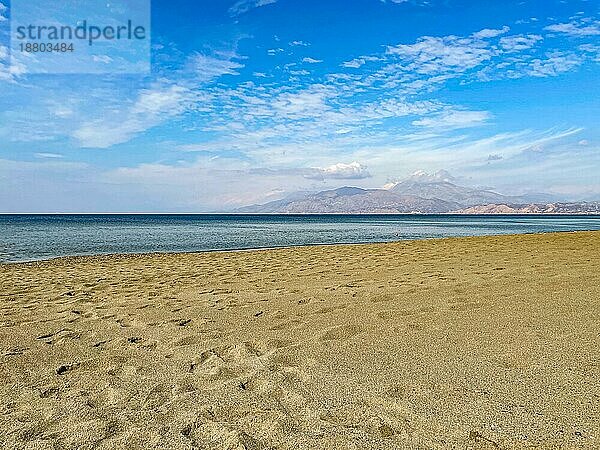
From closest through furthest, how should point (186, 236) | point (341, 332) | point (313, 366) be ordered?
1. point (313, 366)
2. point (341, 332)
3. point (186, 236)

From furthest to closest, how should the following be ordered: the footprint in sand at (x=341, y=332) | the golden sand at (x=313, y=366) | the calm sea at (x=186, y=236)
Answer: the calm sea at (x=186, y=236) → the footprint in sand at (x=341, y=332) → the golden sand at (x=313, y=366)

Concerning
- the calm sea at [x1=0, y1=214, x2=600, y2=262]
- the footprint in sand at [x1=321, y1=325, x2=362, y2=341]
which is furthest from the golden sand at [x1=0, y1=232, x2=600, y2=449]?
the calm sea at [x1=0, y1=214, x2=600, y2=262]

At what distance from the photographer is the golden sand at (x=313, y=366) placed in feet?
11.3

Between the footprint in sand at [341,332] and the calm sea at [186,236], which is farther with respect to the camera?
the calm sea at [186,236]

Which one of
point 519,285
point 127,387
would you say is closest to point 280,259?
point 519,285

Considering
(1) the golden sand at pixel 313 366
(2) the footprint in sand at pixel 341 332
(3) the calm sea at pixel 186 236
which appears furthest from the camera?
(3) the calm sea at pixel 186 236

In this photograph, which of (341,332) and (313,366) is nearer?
(313,366)

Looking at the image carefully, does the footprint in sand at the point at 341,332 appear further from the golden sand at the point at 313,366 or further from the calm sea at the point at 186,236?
the calm sea at the point at 186,236

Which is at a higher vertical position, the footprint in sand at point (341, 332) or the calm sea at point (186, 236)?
the footprint in sand at point (341, 332)

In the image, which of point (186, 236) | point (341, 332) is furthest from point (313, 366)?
point (186, 236)

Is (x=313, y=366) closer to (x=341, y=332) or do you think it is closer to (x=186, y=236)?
(x=341, y=332)

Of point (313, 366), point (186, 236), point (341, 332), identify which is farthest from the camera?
point (186, 236)

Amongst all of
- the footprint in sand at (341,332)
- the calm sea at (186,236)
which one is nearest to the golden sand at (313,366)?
the footprint in sand at (341,332)

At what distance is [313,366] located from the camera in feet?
15.8
